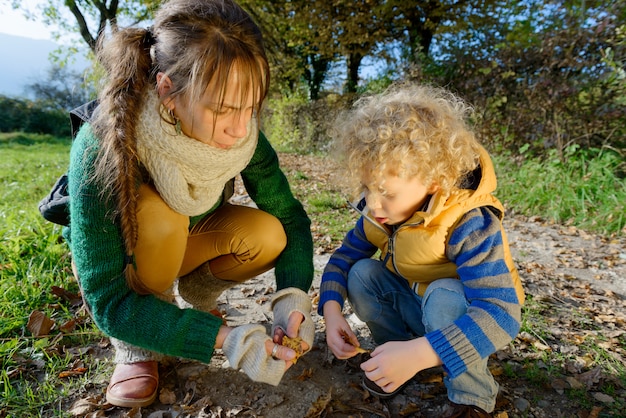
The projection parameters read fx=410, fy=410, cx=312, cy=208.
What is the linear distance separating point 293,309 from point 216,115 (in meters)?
0.75

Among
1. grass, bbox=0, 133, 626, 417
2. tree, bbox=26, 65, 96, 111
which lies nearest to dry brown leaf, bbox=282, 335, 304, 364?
grass, bbox=0, 133, 626, 417

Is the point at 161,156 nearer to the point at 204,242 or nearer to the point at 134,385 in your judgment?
the point at 204,242

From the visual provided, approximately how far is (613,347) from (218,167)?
6.42ft

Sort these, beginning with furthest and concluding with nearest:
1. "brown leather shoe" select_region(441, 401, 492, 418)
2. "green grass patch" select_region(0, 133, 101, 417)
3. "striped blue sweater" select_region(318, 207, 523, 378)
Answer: "green grass patch" select_region(0, 133, 101, 417), "brown leather shoe" select_region(441, 401, 492, 418), "striped blue sweater" select_region(318, 207, 523, 378)

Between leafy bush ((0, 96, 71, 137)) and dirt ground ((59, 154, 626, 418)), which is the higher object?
leafy bush ((0, 96, 71, 137))

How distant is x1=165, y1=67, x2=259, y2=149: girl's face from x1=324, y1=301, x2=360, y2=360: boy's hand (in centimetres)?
76

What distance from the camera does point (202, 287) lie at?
1.97m

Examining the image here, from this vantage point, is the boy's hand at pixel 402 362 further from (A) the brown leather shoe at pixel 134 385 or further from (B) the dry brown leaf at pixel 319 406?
(A) the brown leather shoe at pixel 134 385

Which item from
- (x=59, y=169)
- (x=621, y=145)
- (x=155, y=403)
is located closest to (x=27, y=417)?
(x=155, y=403)

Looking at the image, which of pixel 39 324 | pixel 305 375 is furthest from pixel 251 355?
pixel 39 324

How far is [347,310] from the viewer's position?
2.24 meters

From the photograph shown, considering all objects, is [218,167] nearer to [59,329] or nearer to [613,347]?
[59,329]

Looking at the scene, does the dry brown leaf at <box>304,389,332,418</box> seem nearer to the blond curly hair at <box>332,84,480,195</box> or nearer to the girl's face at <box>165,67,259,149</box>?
the blond curly hair at <box>332,84,480,195</box>

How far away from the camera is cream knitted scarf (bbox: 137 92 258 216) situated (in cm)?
134
